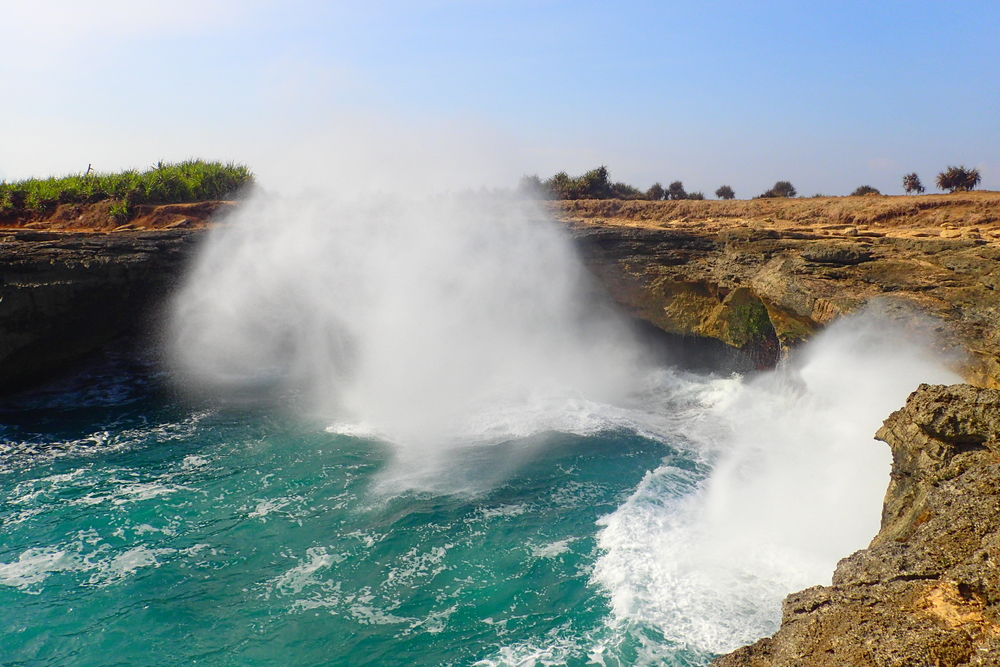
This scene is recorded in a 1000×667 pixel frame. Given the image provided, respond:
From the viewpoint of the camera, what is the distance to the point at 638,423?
44.2ft

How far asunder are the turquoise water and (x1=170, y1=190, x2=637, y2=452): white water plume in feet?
13.4

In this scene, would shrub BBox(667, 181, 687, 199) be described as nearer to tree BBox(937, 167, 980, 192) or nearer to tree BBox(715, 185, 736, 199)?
tree BBox(715, 185, 736, 199)

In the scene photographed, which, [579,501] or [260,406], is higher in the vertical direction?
[260,406]

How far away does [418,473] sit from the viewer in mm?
10641

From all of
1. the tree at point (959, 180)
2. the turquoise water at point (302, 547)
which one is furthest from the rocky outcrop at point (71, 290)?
the tree at point (959, 180)

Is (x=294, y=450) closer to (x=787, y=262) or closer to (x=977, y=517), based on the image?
(x=977, y=517)

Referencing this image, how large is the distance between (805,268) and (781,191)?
1213 cm

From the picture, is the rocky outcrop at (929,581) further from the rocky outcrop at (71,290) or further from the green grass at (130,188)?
the green grass at (130,188)

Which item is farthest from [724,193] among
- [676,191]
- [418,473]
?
[418,473]

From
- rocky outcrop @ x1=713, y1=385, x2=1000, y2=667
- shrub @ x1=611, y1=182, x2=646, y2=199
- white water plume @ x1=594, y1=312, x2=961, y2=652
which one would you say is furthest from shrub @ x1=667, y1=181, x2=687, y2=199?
rocky outcrop @ x1=713, y1=385, x2=1000, y2=667

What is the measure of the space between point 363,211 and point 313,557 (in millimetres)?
13716

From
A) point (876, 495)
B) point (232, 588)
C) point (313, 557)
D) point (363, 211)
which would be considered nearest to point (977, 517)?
point (876, 495)

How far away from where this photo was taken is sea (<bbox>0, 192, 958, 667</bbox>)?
23.1ft

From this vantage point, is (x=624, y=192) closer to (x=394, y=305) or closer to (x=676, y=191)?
(x=676, y=191)
